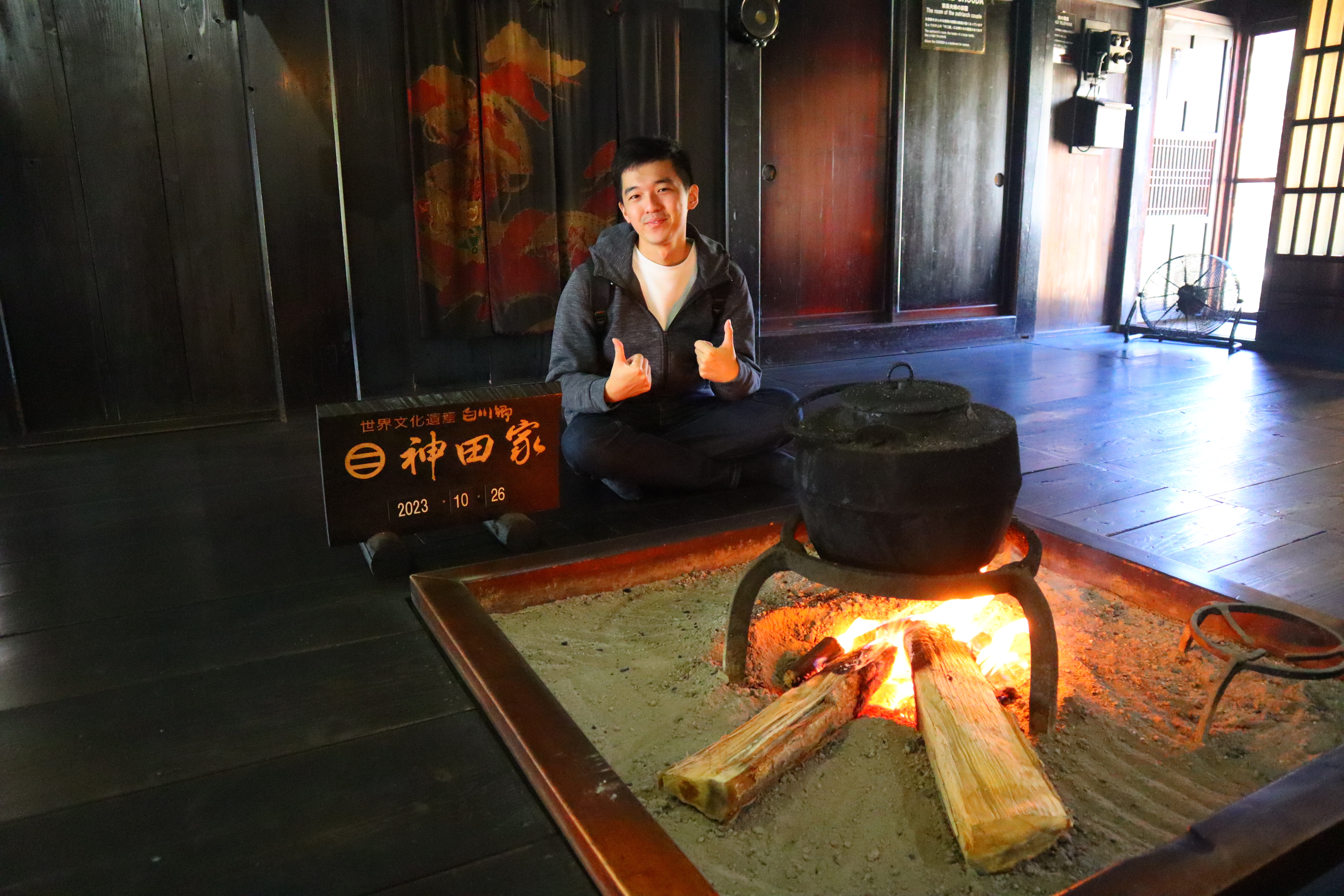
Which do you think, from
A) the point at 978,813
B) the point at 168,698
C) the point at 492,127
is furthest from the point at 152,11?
the point at 978,813

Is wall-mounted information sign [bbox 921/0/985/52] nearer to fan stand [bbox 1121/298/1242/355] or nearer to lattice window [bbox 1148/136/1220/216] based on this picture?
lattice window [bbox 1148/136/1220/216]

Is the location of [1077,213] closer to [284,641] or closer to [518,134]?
[518,134]

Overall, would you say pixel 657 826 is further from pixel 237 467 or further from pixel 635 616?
pixel 237 467

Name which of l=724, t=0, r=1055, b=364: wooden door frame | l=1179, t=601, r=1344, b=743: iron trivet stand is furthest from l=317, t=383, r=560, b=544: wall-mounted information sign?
l=724, t=0, r=1055, b=364: wooden door frame

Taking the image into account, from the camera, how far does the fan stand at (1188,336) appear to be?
6188mm

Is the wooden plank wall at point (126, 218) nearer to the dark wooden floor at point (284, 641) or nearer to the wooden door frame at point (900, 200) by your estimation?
the dark wooden floor at point (284, 641)

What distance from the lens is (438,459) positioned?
2406 millimetres

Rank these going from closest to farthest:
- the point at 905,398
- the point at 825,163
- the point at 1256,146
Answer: the point at 905,398 < the point at 825,163 < the point at 1256,146

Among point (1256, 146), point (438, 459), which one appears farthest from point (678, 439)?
point (1256, 146)

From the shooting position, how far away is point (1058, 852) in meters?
1.33

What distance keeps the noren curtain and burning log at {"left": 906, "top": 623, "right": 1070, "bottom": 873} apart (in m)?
3.46

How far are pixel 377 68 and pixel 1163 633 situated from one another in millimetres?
4076

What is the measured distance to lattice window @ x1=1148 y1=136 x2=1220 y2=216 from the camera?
756 cm

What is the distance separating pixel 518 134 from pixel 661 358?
217cm
